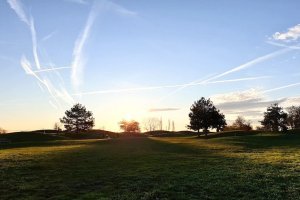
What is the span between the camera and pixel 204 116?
125938 mm

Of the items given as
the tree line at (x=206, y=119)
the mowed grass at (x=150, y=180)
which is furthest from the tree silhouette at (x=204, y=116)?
the mowed grass at (x=150, y=180)

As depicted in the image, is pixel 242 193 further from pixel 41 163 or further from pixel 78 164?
pixel 41 163

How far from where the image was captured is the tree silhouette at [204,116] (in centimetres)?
12625

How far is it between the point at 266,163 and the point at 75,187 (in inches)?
821

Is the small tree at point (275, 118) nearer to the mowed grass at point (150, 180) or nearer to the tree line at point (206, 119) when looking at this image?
the tree line at point (206, 119)

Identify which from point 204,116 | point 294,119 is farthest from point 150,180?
point 294,119

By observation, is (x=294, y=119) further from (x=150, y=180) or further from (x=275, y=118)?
(x=150, y=180)

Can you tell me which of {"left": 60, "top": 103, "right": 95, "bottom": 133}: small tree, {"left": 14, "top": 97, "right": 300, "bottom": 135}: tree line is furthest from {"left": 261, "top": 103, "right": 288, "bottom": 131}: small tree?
{"left": 60, "top": 103, "right": 95, "bottom": 133}: small tree

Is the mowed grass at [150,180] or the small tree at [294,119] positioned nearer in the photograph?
the mowed grass at [150,180]

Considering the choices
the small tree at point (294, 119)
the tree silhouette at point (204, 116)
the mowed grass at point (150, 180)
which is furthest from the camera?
the small tree at point (294, 119)

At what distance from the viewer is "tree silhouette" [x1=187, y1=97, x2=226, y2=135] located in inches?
4970

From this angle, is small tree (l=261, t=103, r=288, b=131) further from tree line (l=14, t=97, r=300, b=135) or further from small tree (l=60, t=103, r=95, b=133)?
small tree (l=60, t=103, r=95, b=133)

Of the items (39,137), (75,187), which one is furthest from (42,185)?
(39,137)

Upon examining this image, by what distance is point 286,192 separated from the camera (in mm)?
22906
